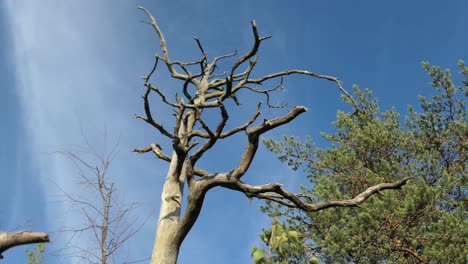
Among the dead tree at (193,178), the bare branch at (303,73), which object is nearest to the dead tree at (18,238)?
the dead tree at (193,178)

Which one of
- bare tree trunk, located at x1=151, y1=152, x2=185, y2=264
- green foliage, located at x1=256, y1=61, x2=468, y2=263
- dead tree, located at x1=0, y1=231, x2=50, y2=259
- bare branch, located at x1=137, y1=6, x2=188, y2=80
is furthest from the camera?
green foliage, located at x1=256, y1=61, x2=468, y2=263

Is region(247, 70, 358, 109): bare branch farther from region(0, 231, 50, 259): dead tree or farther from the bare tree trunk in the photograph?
region(0, 231, 50, 259): dead tree

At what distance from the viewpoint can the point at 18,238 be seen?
2.06 metres

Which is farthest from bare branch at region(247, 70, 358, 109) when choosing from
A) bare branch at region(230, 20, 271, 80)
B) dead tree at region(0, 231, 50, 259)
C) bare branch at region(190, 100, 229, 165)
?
dead tree at region(0, 231, 50, 259)

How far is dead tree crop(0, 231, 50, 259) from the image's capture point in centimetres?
204

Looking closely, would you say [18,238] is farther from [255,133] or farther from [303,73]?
[303,73]

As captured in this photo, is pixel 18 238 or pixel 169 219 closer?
pixel 18 238

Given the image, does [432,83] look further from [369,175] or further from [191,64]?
[191,64]

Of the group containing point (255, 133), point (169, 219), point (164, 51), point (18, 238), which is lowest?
point (18, 238)

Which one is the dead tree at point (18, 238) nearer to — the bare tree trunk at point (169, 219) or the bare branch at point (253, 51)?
the bare tree trunk at point (169, 219)

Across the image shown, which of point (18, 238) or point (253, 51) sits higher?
point (253, 51)

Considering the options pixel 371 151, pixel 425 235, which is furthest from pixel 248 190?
pixel 371 151

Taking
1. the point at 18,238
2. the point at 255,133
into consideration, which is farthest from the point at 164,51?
the point at 18,238

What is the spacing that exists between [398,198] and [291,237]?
954 centimetres
